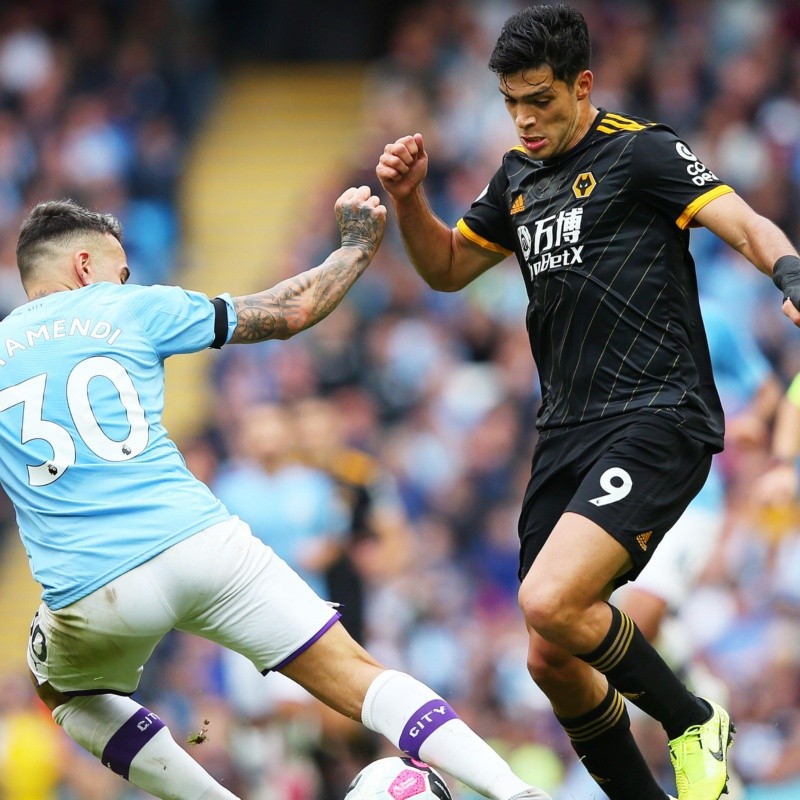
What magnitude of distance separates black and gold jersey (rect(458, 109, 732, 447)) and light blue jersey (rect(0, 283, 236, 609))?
1341 mm

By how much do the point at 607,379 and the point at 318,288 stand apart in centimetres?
114

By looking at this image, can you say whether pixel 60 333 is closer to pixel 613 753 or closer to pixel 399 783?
pixel 399 783

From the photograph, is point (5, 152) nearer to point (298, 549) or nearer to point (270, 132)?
point (270, 132)

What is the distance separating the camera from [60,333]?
505cm

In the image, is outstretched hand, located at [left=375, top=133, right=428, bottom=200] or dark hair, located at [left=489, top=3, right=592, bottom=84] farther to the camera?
outstretched hand, located at [left=375, top=133, right=428, bottom=200]

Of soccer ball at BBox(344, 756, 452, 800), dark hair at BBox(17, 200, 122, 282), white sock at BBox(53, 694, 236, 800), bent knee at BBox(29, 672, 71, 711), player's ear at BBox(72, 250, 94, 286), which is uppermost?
dark hair at BBox(17, 200, 122, 282)

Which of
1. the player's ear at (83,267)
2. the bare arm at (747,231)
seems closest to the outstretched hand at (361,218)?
the player's ear at (83,267)

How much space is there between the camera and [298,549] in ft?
31.9

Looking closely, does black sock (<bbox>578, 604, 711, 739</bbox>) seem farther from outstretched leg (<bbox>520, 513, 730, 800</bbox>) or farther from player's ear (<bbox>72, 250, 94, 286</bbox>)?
player's ear (<bbox>72, 250, 94, 286</bbox>)

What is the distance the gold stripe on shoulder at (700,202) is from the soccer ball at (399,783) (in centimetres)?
213

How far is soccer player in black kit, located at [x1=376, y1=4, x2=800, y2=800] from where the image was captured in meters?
5.04

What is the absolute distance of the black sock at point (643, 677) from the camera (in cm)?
506

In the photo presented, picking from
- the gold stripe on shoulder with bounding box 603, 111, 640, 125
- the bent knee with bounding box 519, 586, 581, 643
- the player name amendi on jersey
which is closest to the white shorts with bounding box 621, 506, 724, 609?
the bent knee with bounding box 519, 586, 581, 643

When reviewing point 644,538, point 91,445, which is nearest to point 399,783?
point 644,538
